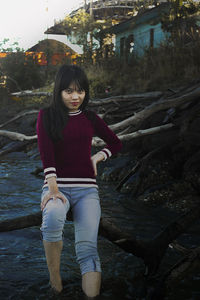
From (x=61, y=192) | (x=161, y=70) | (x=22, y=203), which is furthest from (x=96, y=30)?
(x=61, y=192)

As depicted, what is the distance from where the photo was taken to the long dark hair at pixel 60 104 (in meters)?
2.95

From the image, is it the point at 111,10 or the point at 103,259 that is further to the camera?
the point at 111,10

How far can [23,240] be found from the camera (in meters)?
4.98

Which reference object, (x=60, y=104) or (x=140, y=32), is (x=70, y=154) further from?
(x=140, y=32)

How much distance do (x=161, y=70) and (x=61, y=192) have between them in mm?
10740

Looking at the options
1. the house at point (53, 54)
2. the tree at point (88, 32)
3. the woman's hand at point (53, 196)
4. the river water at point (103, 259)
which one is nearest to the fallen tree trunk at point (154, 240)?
the river water at point (103, 259)

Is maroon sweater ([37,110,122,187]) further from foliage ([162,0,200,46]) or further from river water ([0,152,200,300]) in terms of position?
foliage ([162,0,200,46])

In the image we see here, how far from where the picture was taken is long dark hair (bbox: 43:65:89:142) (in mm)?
2953

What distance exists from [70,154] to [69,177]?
7.3 inches

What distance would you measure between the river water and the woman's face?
63.8 inches

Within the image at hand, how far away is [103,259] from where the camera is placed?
4.30 m

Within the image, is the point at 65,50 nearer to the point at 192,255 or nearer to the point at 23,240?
the point at 23,240

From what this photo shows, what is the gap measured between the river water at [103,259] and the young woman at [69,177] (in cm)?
51

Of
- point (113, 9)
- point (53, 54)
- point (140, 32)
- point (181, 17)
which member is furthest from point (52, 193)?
point (113, 9)
